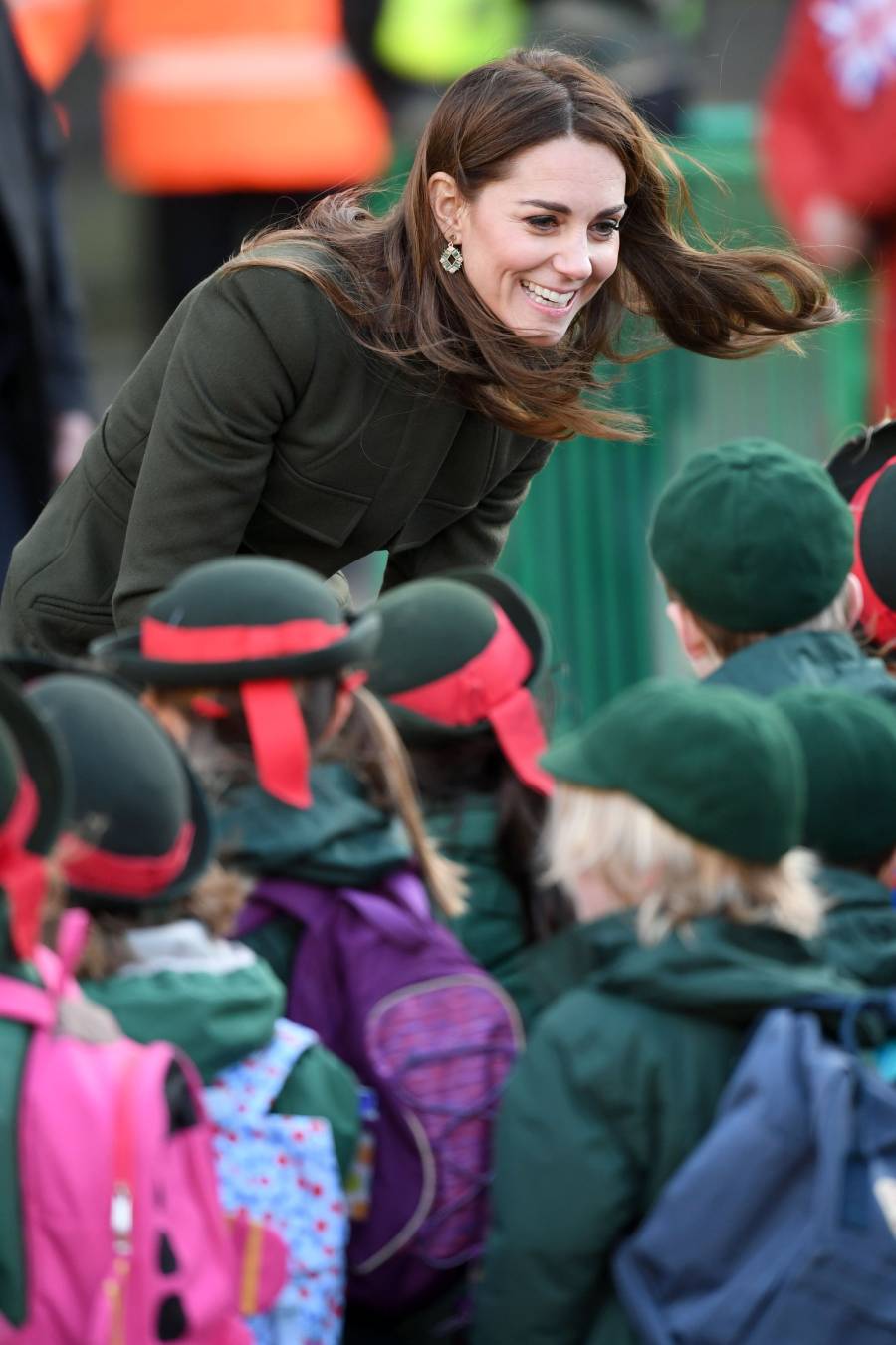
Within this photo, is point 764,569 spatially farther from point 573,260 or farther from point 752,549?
point 573,260

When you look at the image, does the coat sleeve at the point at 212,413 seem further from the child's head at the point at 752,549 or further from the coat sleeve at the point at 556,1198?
the coat sleeve at the point at 556,1198

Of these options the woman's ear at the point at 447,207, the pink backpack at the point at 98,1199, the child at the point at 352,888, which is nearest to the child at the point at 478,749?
the child at the point at 352,888

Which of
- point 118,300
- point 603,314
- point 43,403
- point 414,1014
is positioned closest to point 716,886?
point 414,1014

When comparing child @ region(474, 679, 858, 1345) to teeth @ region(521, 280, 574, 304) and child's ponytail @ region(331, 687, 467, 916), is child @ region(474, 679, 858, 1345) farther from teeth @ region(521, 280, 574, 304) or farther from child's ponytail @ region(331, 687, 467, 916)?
teeth @ region(521, 280, 574, 304)

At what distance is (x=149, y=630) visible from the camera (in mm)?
2455

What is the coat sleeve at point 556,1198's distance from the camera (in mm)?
2092

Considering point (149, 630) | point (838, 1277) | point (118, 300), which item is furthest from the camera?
point (118, 300)

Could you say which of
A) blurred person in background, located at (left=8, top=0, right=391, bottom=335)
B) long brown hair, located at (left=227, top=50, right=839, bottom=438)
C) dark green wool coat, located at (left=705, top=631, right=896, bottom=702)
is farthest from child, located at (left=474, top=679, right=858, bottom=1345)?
blurred person in background, located at (left=8, top=0, right=391, bottom=335)

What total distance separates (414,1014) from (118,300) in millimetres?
7477

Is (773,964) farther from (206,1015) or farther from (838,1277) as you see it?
(206,1015)

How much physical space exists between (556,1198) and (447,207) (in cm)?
148

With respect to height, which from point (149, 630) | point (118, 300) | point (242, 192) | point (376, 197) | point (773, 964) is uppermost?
point (149, 630)

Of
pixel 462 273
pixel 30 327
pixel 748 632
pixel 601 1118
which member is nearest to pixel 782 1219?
pixel 601 1118

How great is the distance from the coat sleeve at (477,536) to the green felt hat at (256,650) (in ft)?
3.22
